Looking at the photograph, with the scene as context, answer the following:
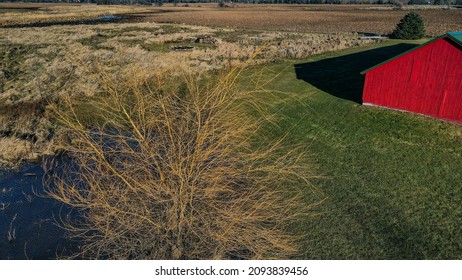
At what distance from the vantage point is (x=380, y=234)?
11.5 meters

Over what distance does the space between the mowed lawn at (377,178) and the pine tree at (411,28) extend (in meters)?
34.0

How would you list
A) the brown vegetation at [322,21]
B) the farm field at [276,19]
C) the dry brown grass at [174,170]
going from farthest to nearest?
the farm field at [276,19]
the brown vegetation at [322,21]
the dry brown grass at [174,170]

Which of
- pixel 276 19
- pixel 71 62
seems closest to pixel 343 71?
pixel 71 62

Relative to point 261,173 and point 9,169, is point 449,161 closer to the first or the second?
point 261,173

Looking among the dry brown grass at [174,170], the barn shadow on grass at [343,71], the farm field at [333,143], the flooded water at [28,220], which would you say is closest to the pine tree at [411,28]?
the barn shadow on grass at [343,71]

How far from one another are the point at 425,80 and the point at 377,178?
8617mm

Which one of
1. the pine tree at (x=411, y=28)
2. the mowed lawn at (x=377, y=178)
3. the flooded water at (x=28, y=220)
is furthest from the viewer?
the pine tree at (x=411, y=28)

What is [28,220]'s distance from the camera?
1304 cm

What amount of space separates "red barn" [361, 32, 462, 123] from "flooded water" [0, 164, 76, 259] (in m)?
20.5

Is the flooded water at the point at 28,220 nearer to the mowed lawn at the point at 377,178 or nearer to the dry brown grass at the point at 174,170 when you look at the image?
the dry brown grass at the point at 174,170

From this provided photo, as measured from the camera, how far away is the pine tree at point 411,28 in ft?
162

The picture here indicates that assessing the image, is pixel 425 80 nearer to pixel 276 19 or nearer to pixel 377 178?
pixel 377 178

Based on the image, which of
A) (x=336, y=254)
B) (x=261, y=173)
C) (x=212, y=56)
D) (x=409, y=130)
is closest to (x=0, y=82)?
(x=212, y=56)

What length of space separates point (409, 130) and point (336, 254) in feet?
38.0
